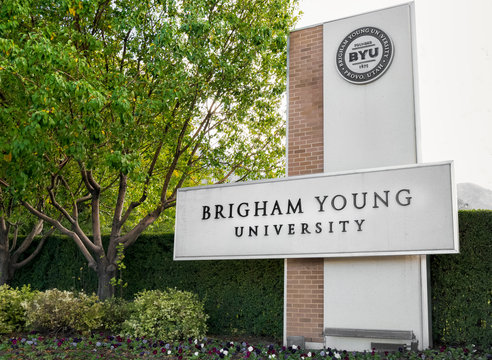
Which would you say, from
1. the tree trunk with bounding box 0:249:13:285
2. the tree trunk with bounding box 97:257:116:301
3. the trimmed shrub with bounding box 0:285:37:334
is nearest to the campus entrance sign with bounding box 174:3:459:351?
the tree trunk with bounding box 97:257:116:301

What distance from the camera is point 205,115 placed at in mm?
11930

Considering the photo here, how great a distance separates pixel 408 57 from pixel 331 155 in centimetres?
188

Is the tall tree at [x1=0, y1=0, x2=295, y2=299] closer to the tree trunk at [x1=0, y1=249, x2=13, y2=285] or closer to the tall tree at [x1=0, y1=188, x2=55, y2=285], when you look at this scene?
the tall tree at [x1=0, y1=188, x2=55, y2=285]

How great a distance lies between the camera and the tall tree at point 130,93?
8375mm

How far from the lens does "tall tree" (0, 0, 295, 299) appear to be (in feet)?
27.5

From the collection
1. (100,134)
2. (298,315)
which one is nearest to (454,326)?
(298,315)

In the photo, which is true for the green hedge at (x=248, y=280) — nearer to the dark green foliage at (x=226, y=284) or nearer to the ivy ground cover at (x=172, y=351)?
the dark green foliage at (x=226, y=284)

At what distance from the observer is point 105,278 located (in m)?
11.1

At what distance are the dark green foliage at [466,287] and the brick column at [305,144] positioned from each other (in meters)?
1.91

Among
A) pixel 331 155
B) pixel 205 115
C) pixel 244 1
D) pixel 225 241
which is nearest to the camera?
pixel 331 155

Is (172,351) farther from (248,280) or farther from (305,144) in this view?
(305,144)

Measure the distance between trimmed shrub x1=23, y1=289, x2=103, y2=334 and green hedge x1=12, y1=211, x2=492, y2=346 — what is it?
6.91 ft

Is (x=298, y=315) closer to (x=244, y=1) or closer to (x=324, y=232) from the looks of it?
(x=324, y=232)

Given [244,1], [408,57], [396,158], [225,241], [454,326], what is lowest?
[454,326]
